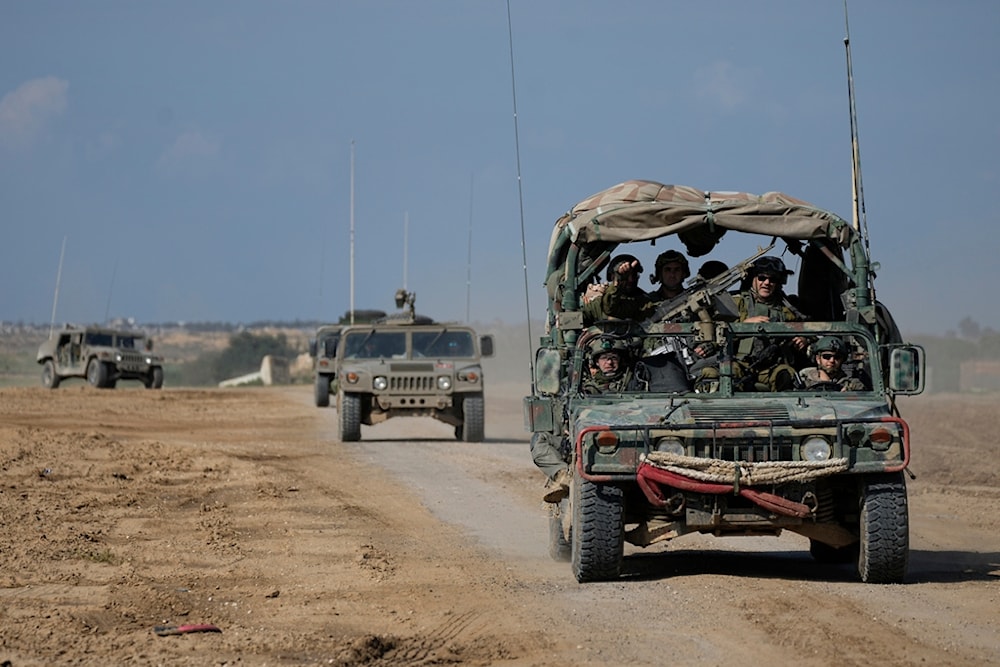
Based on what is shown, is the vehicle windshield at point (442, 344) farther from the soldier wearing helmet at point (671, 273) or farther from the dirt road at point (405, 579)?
the soldier wearing helmet at point (671, 273)

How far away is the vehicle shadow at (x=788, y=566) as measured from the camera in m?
8.70

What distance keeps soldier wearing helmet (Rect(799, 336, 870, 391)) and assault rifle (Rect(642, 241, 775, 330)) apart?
1.80ft

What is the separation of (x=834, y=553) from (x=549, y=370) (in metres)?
2.13

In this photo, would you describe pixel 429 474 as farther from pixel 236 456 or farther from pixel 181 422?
pixel 181 422

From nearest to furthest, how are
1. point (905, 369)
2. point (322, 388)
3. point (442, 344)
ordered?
point (905, 369) < point (442, 344) < point (322, 388)

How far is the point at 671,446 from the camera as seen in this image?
8023 millimetres

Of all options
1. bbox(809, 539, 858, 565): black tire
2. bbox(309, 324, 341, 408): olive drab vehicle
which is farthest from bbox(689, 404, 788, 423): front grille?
bbox(309, 324, 341, 408): olive drab vehicle

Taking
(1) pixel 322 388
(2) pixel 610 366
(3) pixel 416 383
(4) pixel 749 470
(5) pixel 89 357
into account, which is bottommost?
(4) pixel 749 470

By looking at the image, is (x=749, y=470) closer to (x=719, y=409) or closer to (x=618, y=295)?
(x=719, y=409)

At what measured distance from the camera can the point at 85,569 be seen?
355 inches

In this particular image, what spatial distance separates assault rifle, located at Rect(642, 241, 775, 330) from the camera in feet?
29.7

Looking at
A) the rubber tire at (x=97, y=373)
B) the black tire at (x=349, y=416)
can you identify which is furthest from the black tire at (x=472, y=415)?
the rubber tire at (x=97, y=373)

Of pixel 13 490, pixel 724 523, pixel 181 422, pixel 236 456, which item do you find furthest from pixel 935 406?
pixel 724 523

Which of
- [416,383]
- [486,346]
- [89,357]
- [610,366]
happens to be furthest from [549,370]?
[89,357]
